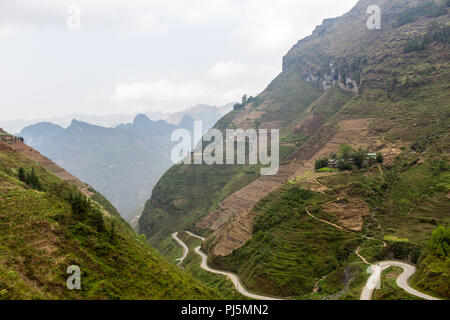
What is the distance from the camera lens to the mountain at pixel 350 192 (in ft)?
147

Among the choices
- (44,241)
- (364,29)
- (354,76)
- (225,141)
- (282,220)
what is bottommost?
(282,220)

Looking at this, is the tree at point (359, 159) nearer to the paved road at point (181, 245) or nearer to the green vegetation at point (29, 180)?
the paved road at point (181, 245)

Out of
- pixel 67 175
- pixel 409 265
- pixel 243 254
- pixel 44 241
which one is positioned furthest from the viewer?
pixel 67 175

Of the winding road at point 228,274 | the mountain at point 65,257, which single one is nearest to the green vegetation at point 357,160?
the winding road at point 228,274

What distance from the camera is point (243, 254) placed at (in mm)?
57000

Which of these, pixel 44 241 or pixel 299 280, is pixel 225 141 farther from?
pixel 44 241

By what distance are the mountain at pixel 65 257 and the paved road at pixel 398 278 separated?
19.8 meters

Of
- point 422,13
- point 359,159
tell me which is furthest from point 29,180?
point 422,13

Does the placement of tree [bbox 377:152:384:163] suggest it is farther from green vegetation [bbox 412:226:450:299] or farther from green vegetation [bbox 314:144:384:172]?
green vegetation [bbox 412:226:450:299]

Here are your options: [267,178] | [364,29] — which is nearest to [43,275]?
[267,178]

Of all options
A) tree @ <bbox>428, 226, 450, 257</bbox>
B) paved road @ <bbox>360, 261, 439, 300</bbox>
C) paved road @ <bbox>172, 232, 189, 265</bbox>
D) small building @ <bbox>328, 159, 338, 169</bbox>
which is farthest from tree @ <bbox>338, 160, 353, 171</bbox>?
paved road @ <bbox>172, 232, 189, 265</bbox>
